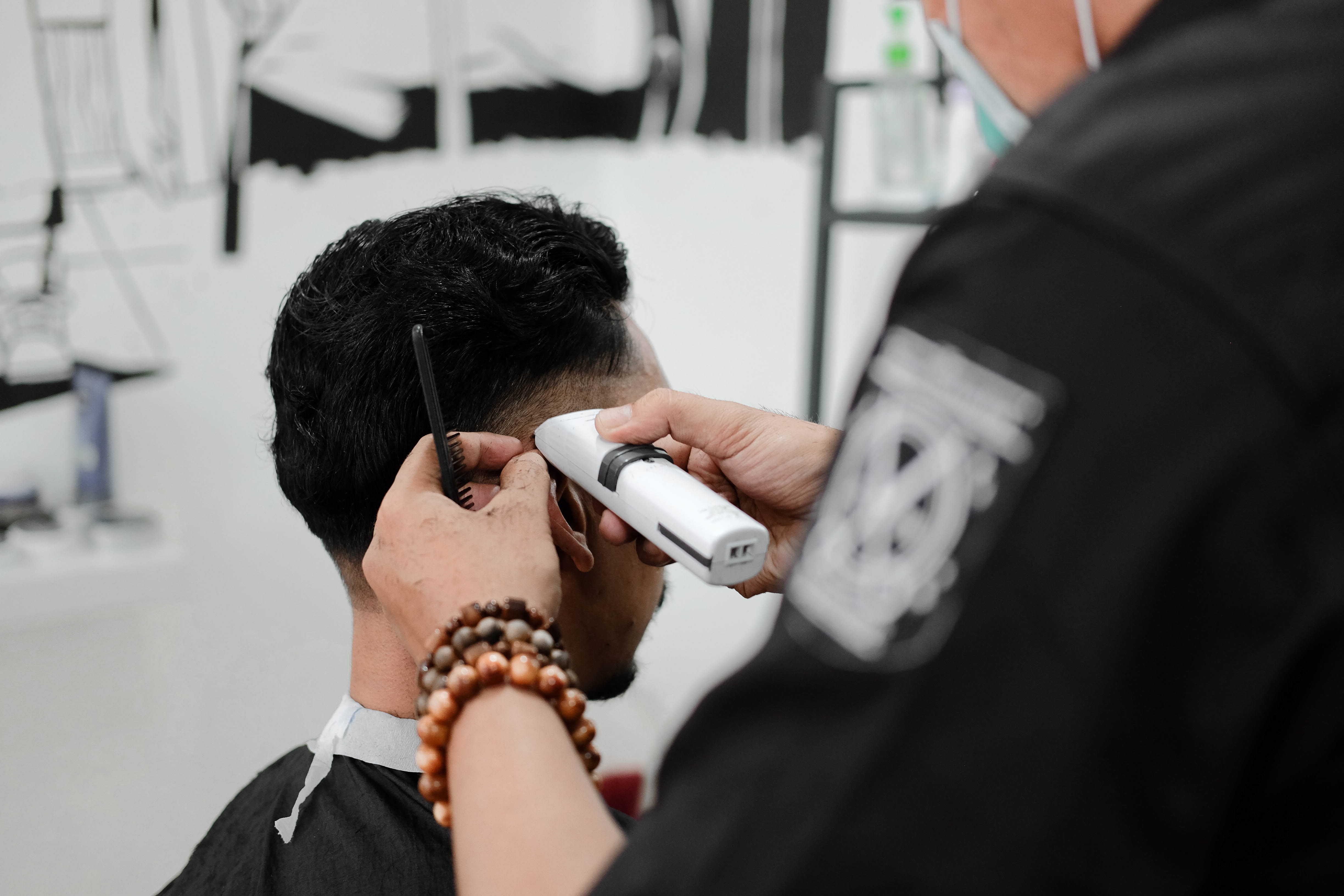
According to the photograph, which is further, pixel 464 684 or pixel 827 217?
pixel 827 217

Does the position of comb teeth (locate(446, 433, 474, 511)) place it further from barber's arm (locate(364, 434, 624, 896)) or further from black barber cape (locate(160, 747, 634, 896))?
black barber cape (locate(160, 747, 634, 896))

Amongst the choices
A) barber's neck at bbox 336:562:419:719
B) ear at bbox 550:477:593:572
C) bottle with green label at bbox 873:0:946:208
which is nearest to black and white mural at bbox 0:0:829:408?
bottle with green label at bbox 873:0:946:208

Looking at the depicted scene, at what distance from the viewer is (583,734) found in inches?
28.2

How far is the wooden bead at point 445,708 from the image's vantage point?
673 mm

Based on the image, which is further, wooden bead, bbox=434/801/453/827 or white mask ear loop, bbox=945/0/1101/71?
wooden bead, bbox=434/801/453/827

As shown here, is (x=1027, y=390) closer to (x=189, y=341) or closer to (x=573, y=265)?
(x=573, y=265)

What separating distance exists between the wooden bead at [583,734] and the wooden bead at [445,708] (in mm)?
81

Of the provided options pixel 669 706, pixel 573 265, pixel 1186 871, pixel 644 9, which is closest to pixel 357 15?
pixel 644 9

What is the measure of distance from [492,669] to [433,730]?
0.06m

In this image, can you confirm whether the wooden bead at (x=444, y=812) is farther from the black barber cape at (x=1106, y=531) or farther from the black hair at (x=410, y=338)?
the black hair at (x=410, y=338)

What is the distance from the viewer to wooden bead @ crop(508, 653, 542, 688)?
26.4 inches

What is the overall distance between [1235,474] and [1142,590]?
52 mm

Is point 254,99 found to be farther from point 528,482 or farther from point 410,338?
point 528,482

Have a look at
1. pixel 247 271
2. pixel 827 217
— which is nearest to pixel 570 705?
pixel 827 217
